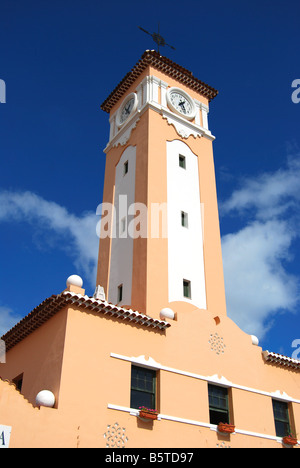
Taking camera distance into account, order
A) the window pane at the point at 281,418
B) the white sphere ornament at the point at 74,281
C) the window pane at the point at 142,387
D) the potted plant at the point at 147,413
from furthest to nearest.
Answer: the window pane at the point at 281,418 < the white sphere ornament at the point at 74,281 < the window pane at the point at 142,387 < the potted plant at the point at 147,413

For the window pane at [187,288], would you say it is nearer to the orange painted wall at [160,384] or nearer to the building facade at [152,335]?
the building facade at [152,335]

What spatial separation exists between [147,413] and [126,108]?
1795 cm

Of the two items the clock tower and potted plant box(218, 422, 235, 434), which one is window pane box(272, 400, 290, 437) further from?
the clock tower

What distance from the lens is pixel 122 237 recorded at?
929 inches

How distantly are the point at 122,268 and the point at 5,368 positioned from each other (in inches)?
255

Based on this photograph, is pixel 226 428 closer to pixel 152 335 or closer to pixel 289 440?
pixel 289 440

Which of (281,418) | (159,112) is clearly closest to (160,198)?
(159,112)

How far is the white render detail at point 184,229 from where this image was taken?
21.7 meters

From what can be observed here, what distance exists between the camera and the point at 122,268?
22.6 metres

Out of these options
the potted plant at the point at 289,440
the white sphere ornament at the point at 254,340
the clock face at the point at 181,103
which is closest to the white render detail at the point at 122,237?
the clock face at the point at 181,103

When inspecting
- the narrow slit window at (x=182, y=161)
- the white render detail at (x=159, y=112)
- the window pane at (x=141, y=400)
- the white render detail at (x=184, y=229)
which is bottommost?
the window pane at (x=141, y=400)

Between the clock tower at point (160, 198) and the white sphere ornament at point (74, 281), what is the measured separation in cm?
376

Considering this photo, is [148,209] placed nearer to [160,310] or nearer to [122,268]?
[122,268]

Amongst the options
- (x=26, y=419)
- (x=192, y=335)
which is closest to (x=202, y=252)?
(x=192, y=335)
